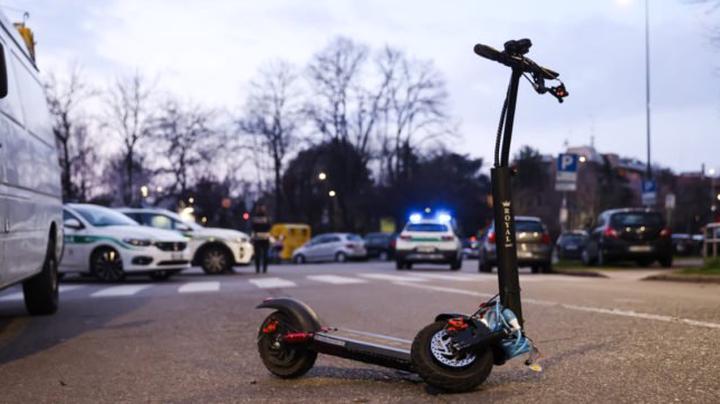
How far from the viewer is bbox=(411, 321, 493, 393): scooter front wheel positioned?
4.18 m

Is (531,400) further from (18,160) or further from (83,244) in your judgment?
(83,244)

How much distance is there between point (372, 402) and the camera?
427 centimetres

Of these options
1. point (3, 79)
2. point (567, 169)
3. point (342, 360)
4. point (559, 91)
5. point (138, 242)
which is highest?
point (567, 169)

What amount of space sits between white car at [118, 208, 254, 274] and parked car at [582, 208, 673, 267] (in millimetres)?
10062

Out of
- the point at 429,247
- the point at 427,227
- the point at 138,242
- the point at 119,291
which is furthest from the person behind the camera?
the point at 427,227

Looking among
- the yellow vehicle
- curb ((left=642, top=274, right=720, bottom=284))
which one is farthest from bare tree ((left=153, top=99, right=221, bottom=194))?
curb ((left=642, top=274, right=720, bottom=284))

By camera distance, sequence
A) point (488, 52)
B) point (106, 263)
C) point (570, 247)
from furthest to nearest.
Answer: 1. point (570, 247)
2. point (106, 263)
3. point (488, 52)

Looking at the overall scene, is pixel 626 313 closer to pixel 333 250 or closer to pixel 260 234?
pixel 260 234

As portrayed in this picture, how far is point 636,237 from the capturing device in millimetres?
22547

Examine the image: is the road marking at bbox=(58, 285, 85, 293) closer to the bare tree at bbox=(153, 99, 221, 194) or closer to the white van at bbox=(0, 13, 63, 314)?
the white van at bbox=(0, 13, 63, 314)

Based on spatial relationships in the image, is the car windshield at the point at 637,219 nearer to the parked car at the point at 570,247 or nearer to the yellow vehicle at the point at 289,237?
the parked car at the point at 570,247

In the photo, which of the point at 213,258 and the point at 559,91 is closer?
the point at 559,91

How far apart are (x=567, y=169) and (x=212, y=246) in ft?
36.4

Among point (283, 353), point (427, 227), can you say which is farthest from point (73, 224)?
point (427, 227)
